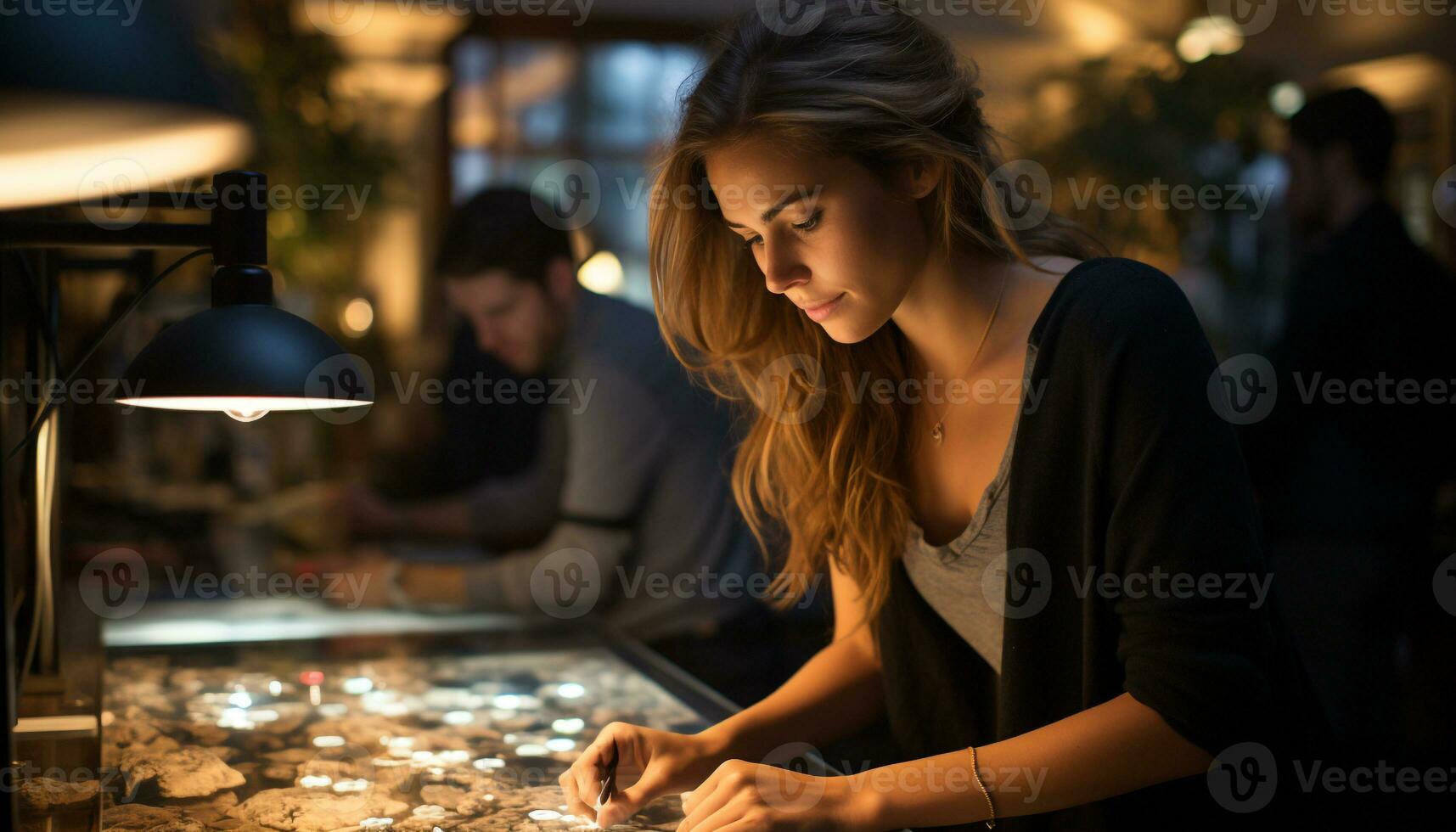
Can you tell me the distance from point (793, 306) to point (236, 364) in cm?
68

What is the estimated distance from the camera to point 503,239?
8.66 feet

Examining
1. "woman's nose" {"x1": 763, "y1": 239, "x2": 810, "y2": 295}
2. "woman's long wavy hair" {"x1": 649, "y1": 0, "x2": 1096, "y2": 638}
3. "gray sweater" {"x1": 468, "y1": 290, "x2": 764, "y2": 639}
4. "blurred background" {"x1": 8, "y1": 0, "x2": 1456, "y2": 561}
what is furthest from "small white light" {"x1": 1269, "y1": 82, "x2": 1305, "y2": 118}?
"woman's nose" {"x1": 763, "y1": 239, "x2": 810, "y2": 295}

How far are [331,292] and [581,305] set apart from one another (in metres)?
3.38

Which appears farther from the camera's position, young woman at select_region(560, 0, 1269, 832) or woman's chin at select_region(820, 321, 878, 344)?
woman's chin at select_region(820, 321, 878, 344)

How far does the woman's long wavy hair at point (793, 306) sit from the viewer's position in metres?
1.26

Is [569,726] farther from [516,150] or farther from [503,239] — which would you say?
[516,150]

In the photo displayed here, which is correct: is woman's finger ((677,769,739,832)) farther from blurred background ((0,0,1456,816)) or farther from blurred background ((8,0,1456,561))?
blurred background ((8,0,1456,561))

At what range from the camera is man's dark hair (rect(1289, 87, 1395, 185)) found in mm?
2893

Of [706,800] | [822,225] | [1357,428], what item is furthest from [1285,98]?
[706,800]

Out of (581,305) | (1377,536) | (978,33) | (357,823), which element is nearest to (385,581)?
Answer: (581,305)

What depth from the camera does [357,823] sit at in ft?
3.86

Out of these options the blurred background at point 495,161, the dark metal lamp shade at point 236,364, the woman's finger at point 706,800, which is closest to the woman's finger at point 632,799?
the woman's finger at point 706,800

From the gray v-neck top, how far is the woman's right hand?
1.15ft

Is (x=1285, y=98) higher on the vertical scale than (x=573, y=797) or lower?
higher
